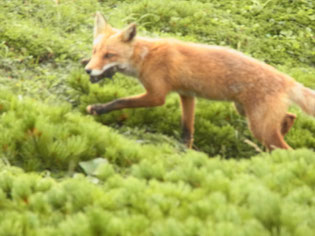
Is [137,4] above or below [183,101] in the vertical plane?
above

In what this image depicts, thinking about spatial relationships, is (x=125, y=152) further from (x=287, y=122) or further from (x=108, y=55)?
(x=287, y=122)

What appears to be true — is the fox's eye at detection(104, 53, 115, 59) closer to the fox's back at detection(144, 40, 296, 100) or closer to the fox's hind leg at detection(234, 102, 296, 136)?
the fox's back at detection(144, 40, 296, 100)

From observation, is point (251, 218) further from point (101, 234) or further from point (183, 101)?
point (183, 101)

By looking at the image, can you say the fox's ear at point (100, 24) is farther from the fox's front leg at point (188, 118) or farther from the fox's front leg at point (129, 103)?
the fox's front leg at point (188, 118)

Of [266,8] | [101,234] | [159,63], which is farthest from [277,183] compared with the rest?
[266,8]

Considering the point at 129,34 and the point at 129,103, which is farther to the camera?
the point at 129,34

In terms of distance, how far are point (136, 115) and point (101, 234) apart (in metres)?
3.20

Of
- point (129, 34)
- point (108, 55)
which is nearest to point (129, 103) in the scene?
point (108, 55)

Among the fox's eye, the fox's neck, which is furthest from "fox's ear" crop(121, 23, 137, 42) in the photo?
the fox's eye

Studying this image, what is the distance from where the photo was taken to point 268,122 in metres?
4.93

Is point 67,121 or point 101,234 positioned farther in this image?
point 67,121

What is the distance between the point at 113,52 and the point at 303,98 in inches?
86.8

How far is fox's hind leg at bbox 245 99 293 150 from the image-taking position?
493 cm

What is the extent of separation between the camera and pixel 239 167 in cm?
318
